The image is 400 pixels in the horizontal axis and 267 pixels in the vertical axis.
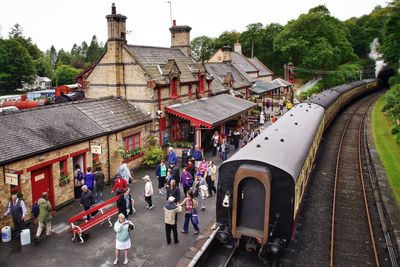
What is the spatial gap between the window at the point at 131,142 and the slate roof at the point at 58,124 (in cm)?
79

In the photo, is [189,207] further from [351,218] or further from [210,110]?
[210,110]

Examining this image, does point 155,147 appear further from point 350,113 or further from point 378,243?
point 350,113

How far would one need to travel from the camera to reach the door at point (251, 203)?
963cm

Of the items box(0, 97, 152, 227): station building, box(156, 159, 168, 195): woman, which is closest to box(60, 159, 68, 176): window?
box(0, 97, 152, 227): station building

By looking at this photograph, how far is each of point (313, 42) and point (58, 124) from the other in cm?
5230

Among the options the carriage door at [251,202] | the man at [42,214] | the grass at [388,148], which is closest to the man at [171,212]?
the carriage door at [251,202]

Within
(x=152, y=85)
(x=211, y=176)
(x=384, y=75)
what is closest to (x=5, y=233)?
(x=211, y=176)

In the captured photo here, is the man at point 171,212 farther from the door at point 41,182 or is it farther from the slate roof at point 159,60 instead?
the slate roof at point 159,60

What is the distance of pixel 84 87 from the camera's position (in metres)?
23.0

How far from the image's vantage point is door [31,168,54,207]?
1306 centimetres

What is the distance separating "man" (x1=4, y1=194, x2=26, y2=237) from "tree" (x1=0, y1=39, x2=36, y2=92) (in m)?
60.8

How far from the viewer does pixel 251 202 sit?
32.2 feet

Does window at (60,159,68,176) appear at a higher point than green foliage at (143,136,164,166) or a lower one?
higher

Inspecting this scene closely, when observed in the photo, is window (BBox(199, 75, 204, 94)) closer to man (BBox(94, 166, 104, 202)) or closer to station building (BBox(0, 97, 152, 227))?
station building (BBox(0, 97, 152, 227))
